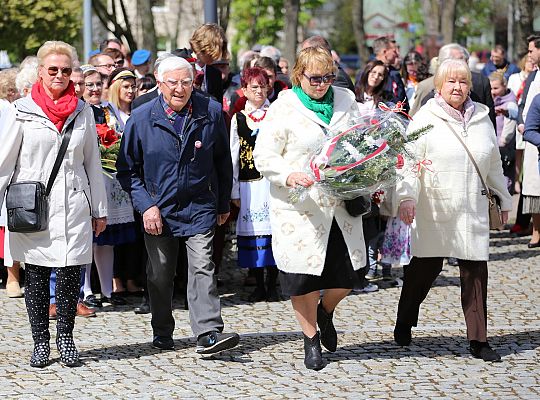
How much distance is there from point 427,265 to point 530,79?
5572 mm

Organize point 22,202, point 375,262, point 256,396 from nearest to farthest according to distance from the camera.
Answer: point 256,396 → point 22,202 → point 375,262

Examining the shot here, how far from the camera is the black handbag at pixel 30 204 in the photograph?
743 cm

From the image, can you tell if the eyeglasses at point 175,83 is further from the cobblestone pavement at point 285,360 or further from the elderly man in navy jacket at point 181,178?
the cobblestone pavement at point 285,360

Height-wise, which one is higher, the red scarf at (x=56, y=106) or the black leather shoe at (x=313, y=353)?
the red scarf at (x=56, y=106)

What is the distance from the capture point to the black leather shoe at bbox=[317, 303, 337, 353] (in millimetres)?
7805

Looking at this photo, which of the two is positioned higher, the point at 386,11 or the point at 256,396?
the point at 386,11

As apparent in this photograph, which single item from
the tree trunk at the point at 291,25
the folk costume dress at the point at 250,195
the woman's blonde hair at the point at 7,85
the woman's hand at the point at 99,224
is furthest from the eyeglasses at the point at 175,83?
the tree trunk at the point at 291,25

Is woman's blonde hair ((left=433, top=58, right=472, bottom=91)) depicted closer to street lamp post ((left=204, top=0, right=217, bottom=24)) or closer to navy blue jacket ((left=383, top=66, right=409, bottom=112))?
navy blue jacket ((left=383, top=66, right=409, bottom=112))

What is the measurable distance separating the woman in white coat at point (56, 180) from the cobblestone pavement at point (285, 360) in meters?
0.38

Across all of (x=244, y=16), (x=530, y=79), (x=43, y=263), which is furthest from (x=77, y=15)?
(x=244, y=16)

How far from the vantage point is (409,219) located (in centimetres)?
758

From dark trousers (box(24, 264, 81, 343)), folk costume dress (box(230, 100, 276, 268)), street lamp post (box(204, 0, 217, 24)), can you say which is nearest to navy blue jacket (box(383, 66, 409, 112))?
folk costume dress (box(230, 100, 276, 268))

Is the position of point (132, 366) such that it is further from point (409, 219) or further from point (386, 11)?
point (386, 11)

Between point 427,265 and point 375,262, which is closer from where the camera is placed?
point 427,265
